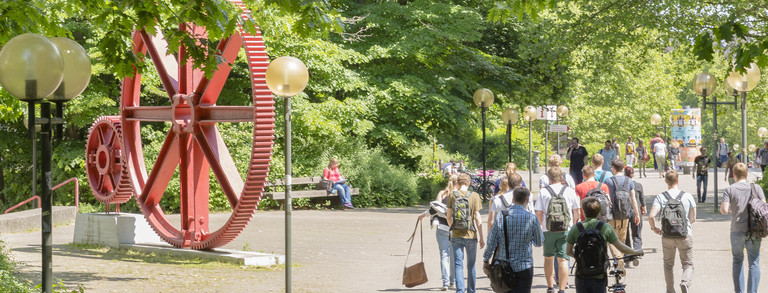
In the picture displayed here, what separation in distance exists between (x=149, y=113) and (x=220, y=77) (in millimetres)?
2159

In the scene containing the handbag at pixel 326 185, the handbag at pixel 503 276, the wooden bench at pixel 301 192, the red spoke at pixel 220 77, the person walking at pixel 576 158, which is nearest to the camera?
the handbag at pixel 503 276

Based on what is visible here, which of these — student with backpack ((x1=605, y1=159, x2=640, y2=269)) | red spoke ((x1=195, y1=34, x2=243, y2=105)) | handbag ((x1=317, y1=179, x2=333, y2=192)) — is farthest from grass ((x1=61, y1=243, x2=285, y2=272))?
handbag ((x1=317, y1=179, x2=333, y2=192))

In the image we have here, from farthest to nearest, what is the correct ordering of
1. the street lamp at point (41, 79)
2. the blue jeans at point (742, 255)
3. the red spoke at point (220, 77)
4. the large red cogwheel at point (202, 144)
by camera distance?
the red spoke at point (220, 77), the large red cogwheel at point (202, 144), the blue jeans at point (742, 255), the street lamp at point (41, 79)

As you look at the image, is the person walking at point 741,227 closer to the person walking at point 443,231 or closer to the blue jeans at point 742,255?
the blue jeans at point 742,255

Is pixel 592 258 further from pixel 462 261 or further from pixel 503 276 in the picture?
pixel 462 261

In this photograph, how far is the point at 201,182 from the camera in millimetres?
15102

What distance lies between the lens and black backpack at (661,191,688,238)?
1033cm

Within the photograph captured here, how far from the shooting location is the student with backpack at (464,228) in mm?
10703

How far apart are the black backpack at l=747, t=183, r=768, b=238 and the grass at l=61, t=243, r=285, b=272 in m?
6.06

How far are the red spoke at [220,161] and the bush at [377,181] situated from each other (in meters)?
11.0

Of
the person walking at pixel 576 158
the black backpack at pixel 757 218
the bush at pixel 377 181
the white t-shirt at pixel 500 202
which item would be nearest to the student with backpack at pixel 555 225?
the white t-shirt at pixel 500 202

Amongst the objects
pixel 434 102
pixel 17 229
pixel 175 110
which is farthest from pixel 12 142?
pixel 175 110

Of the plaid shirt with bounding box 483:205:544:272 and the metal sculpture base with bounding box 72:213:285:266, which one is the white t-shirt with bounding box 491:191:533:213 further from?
the metal sculpture base with bounding box 72:213:285:266

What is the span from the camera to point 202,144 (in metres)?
14.8
